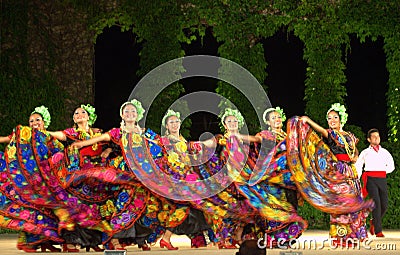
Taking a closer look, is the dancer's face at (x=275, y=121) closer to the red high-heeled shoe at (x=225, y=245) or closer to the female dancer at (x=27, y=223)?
the red high-heeled shoe at (x=225, y=245)

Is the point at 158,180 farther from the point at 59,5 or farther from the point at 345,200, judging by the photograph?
the point at 59,5

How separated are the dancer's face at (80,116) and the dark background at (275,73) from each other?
4.98 m

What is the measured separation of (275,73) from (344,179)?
5.74 metres

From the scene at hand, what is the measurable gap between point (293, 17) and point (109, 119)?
2.90 m

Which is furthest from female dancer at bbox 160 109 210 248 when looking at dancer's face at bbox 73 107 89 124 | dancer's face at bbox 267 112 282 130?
dancer's face at bbox 267 112 282 130

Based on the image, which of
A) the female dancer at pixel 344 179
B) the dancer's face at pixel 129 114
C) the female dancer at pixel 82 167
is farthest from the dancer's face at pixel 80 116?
the female dancer at pixel 344 179

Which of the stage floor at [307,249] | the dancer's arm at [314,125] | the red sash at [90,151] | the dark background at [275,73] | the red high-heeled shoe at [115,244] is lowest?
the stage floor at [307,249]

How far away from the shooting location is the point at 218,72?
1340 cm

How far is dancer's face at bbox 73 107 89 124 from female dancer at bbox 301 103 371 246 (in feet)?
6.05

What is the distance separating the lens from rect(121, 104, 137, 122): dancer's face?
8688 millimetres

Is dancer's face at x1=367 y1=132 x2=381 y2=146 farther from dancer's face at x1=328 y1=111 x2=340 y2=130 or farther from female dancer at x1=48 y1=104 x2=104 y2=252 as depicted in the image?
female dancer at x1=48 y1=104 x2=104 y2=252

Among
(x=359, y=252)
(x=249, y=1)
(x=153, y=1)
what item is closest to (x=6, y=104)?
(x=153, y=1)

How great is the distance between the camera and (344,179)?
348 inches

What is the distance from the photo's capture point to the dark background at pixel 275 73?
14.2 m
